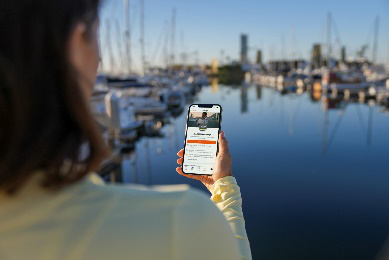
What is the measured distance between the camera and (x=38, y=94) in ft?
1.74

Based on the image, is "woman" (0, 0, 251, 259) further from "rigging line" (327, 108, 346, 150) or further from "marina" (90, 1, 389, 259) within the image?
"rigging line" (327, 108, 346, 150)

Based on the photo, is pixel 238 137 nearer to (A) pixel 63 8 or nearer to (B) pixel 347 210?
(B) pixel 347 210

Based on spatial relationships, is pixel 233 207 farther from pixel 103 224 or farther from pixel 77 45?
pixel 77 45

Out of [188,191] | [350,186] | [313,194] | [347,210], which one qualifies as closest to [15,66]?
[188,191]

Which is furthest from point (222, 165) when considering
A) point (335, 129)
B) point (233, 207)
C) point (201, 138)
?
point (335, 129)

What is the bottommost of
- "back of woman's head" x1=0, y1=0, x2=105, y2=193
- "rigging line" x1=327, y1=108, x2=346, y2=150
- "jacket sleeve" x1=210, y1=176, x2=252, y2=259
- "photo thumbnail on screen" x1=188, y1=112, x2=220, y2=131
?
"rigging line" x1=327, y1=108, x2=346, y2=150

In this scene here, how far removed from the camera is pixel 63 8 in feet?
1.78

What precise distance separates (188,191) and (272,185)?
8.09 metres

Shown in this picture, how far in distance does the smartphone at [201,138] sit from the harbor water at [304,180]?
14.3ft

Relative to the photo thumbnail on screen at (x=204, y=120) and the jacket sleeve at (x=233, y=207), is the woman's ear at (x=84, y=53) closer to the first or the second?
the jacket sleeve at (x=233, y=207)

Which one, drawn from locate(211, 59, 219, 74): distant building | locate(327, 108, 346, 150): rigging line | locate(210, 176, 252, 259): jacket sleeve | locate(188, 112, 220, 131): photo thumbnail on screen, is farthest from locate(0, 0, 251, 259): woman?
locate(211, 59, 219, 74): distant building

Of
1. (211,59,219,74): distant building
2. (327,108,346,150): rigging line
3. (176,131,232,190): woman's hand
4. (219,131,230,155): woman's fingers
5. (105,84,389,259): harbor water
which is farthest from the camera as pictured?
(211,59,219,74): distant building

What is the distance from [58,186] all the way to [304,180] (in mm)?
8743

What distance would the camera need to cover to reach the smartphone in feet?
4.60
